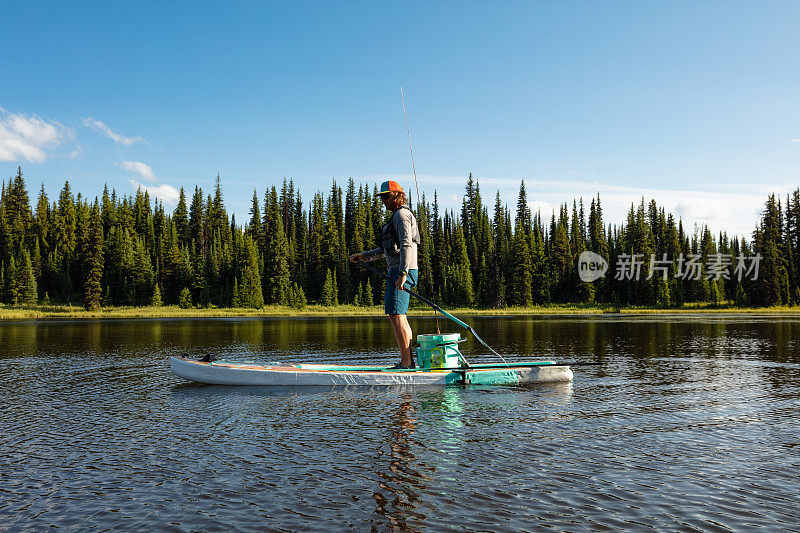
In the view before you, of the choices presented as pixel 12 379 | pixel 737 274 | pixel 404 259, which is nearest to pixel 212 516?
pixel 404 259

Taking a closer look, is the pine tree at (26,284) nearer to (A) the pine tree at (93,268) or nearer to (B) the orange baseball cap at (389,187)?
(A) the pine tree at (93,268)

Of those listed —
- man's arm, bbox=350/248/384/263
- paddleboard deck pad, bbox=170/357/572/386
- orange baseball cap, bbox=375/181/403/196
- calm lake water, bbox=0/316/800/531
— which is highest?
orange baseball cap, bbox=375/181/403/196

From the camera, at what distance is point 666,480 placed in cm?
637

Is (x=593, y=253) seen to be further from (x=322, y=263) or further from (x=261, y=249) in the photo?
(x=261, y=249)

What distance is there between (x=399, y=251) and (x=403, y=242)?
292 millimetres

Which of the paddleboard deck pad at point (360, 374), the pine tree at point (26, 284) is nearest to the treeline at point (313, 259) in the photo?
the pine tree at point (26, 284)

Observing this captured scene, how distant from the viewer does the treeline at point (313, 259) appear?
91.3 metres

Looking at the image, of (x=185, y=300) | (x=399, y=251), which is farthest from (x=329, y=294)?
(x=399, y=251)

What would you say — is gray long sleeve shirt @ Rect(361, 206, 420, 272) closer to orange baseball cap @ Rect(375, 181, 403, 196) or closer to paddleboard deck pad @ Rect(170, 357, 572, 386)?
orange baseball cap @ Rect(375, 181, 403, 196)

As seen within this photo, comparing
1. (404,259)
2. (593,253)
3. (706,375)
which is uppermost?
(593,253)

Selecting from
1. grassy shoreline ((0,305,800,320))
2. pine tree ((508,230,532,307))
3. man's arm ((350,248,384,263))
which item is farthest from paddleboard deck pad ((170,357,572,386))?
pine tree ((508,230,532,307))

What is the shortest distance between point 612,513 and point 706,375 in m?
11.9

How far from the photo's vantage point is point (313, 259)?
112 meters

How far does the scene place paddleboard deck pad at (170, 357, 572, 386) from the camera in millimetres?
12906
